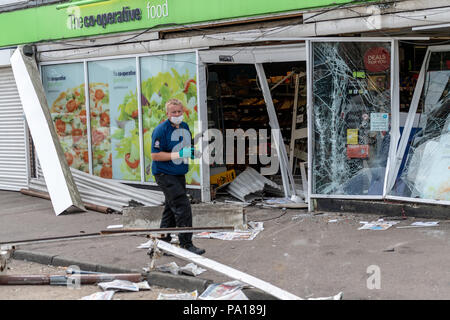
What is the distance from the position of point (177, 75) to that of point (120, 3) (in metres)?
2.13

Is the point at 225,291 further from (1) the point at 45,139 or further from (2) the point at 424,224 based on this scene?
(1) the point at 45,139

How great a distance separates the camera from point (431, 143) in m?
9.45

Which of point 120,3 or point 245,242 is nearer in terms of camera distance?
point 245,242

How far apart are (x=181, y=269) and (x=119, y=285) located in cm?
73

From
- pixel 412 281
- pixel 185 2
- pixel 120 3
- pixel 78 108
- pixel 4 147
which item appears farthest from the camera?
pixel 4 147

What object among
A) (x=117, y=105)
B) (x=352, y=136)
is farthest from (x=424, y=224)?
(x=117, y=105)

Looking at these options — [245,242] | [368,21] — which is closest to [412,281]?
[245,242]

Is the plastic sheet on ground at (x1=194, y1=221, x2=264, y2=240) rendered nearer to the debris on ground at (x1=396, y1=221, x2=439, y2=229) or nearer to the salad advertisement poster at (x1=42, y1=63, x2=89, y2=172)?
the debris on ground at (x1=396, y1=221, x2=439, y2=229)

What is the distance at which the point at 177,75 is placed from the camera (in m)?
11.6

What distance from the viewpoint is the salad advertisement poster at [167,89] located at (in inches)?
447

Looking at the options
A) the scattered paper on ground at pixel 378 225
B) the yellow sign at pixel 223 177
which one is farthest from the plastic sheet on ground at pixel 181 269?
the yellow sign at pixel 223 177

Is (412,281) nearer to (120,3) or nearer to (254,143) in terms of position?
(254,143)

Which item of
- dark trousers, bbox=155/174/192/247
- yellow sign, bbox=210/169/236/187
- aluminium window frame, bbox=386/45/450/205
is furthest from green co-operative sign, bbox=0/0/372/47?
dark trousers, bbox=155/174/192/247

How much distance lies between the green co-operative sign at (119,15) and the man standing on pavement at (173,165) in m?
3.45
